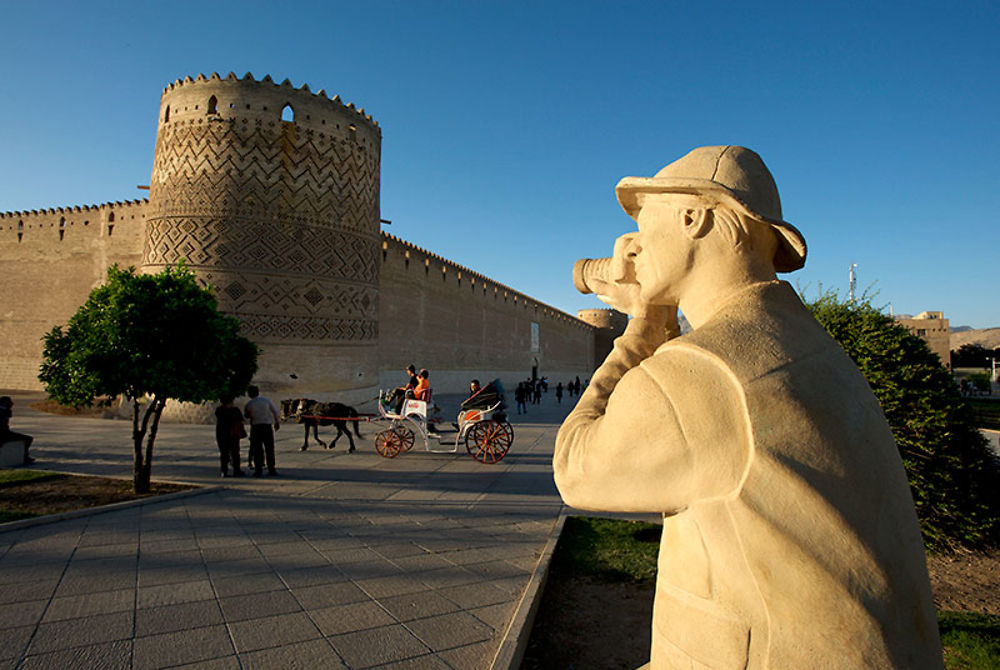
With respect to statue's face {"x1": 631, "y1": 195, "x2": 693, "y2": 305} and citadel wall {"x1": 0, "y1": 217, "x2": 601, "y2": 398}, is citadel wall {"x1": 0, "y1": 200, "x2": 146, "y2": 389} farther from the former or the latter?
statue's face {"x1": 631, "y1": 195, "x2": 693, "y2": 305}

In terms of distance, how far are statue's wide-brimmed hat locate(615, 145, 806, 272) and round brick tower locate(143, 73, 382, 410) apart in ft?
39.8

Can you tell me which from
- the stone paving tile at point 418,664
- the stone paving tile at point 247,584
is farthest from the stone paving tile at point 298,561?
the stone paving tile at point 418,664

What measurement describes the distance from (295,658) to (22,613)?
1696mm

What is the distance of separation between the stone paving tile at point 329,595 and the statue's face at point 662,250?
289 cm

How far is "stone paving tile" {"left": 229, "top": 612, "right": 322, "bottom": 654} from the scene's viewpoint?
2680 mm

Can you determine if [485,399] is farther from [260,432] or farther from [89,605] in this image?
[89,605]

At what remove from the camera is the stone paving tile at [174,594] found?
3.11m

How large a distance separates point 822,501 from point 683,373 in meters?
0.29

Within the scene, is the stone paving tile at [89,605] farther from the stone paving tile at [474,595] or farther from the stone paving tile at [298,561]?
the stone paving tile at [474,595]

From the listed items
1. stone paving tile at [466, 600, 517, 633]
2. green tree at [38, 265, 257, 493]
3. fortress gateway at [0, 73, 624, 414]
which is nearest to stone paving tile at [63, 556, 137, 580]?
green tree at [38, 265, 257, 493]

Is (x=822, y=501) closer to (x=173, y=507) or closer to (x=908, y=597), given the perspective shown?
(x=908, y=597)

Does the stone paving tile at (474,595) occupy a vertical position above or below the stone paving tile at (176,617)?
below

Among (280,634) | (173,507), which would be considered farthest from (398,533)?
(173,507)

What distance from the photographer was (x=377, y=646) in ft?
8.76
